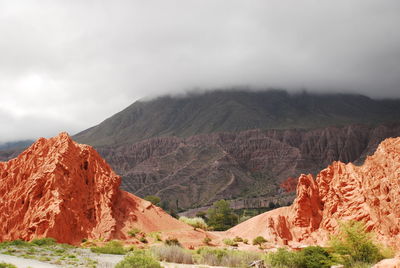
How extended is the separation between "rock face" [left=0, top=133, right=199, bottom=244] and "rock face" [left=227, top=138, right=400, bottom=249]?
375 inches

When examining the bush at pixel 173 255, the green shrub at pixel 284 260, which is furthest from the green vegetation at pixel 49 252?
the green shrub at pixel 284 260

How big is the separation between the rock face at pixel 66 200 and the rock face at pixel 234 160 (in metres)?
70.9

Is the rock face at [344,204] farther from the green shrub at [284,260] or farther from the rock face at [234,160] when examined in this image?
the rock face at [234,160]

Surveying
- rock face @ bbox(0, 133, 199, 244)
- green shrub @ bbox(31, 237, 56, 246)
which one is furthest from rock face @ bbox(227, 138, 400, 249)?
green shrub @ bbox(31, 237, 56, 246)

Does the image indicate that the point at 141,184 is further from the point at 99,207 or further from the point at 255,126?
the point at 99,207

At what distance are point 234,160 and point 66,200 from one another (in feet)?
367

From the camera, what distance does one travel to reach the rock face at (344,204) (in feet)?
92.5

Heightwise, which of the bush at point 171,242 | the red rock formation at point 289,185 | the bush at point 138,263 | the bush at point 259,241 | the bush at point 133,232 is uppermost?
the bush at point 138,263

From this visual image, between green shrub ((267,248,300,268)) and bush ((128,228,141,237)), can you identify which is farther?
bush ((128,228,141,237))

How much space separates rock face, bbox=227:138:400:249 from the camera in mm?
28203

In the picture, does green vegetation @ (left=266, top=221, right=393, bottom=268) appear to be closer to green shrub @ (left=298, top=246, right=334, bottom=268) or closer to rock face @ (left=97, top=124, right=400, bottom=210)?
green shrub @ (left=298, top=246, right=334, bottom=268)

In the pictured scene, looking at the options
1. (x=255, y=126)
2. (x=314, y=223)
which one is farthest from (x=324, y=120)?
(x=314, y=223)

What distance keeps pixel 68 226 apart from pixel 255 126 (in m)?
150

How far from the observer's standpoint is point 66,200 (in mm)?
32875
